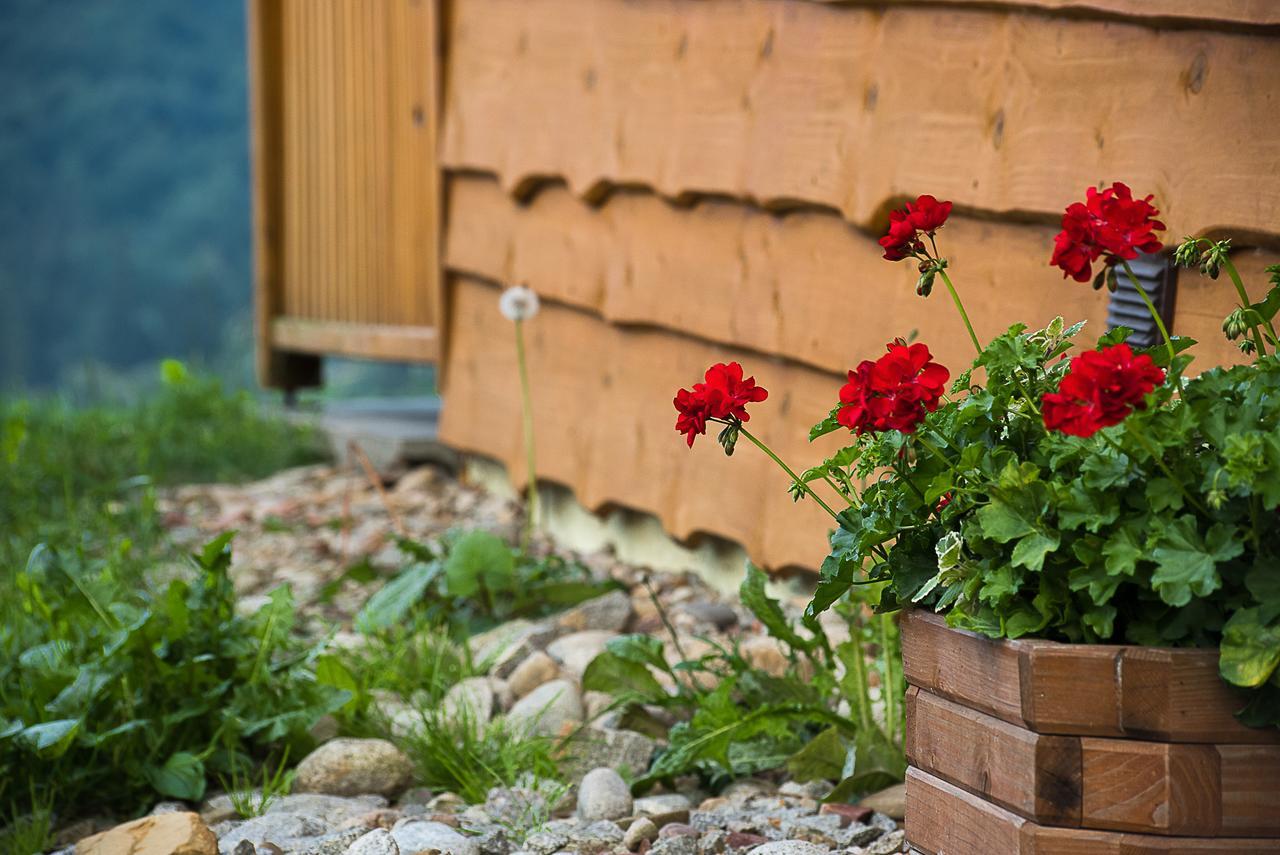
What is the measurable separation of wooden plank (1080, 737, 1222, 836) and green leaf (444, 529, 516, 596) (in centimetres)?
197

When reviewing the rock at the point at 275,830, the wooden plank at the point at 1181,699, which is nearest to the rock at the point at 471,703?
the rock at the point at 275,830

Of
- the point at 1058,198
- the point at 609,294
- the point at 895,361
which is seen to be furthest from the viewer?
the point at 609,294

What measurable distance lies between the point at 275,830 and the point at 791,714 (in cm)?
76

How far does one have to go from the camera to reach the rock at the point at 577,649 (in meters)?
2.73

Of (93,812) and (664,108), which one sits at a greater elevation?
(664,108)

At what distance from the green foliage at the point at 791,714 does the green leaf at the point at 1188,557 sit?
2.41 ft

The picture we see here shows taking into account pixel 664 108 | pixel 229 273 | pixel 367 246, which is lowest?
pixel 229 273

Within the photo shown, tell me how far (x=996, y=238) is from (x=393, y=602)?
1451 millimetres

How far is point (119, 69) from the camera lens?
1917 centimetres

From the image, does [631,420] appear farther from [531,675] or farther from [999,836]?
[999,836]

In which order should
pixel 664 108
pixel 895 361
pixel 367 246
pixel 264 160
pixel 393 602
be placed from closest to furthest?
pixel 895 361
pixel 393 602
pixel 664 108
pixel 367 246
pixel 264 160

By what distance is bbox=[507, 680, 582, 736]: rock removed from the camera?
240cm

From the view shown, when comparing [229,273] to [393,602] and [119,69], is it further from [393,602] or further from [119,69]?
[393,602]

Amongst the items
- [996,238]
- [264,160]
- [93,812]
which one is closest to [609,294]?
[996,238]
